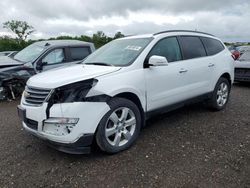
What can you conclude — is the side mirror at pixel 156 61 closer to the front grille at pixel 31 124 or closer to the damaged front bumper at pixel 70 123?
the damaged front bumper at pixel 70 123

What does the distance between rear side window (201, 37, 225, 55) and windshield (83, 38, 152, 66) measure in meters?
1.65

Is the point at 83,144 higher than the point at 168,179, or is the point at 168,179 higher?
the point at 83,144

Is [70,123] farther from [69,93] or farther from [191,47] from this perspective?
[191,47]

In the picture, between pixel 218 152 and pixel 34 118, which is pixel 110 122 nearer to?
pixel 34 118

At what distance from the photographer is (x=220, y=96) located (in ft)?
18.9

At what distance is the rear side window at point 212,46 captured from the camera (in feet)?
17.9

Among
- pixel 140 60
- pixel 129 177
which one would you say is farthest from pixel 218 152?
pixel 140 60

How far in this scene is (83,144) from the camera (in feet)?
11.0

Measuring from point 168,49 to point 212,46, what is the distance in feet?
5.02

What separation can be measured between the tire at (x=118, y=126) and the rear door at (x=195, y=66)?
1.43 m

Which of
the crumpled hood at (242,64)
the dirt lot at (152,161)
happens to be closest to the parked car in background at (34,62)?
the dirt lot at (152,161)

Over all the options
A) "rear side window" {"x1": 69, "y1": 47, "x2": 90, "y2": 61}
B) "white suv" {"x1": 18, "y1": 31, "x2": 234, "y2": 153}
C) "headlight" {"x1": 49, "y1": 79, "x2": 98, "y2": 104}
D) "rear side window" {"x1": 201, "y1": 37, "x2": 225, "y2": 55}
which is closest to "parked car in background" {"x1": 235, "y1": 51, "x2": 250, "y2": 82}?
"rear side window" {"x1": 201, "y1": 37, "x2": 225, "y2": 55}

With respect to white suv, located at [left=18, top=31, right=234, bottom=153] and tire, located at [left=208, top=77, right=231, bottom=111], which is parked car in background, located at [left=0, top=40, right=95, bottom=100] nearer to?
white suv, located at [left=18, top=31, right=234, bottom=153]

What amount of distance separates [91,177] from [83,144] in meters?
0.43
